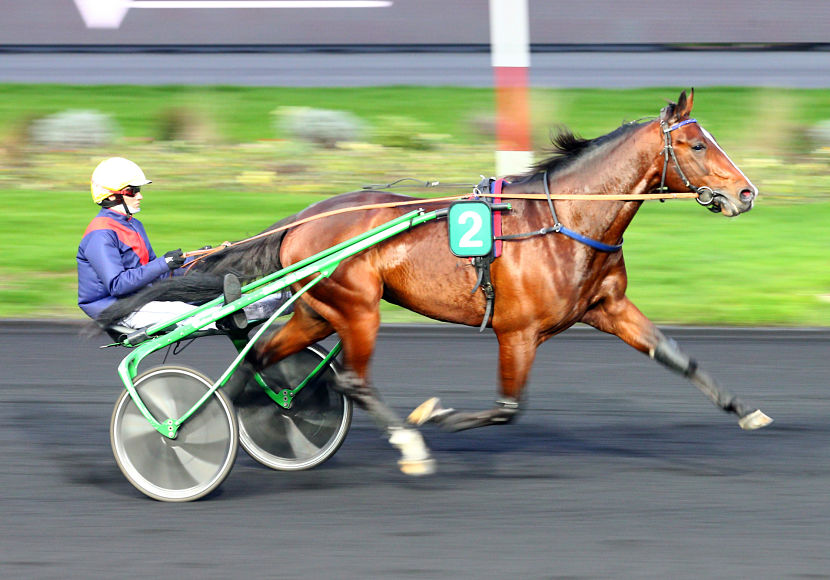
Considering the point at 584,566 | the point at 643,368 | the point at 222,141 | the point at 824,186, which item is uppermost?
the point at 222,141

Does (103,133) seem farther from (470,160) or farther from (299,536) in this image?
(299,536)

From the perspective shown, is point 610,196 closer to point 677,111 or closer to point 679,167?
point 679,167

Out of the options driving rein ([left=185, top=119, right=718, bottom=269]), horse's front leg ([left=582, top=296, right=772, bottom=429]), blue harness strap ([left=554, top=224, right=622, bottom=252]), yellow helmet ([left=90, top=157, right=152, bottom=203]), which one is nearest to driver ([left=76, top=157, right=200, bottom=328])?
yellow helmet ([left=90, top=157, right=152, bottom=203])

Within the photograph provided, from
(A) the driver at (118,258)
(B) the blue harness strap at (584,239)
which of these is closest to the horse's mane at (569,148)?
(B) the blue harness strap at (584,239)

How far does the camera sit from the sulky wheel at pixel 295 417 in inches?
222

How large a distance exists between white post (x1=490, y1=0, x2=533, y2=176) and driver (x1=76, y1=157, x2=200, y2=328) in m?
5.02

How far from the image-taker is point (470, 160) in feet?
41.4

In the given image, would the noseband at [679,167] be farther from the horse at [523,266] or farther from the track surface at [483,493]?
the track surface at [483,493]

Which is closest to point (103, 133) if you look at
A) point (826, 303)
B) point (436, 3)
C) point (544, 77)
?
point (436, 3)

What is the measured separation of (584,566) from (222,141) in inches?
399

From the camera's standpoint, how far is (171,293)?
5340 millimetres

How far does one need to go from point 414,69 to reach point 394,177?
11.5 feet

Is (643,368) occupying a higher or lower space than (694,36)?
lower

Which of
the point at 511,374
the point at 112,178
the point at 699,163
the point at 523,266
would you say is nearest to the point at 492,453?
the point at 511,374
